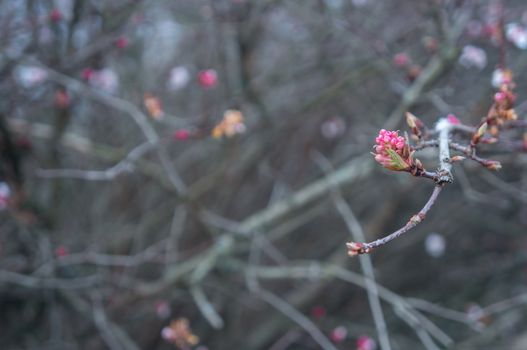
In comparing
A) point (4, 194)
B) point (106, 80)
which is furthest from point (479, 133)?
point (106, 80)

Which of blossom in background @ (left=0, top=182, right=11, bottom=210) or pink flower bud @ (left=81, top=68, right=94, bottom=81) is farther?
pink flower bud @ (left=81, top=68, right=94, bottom=81)

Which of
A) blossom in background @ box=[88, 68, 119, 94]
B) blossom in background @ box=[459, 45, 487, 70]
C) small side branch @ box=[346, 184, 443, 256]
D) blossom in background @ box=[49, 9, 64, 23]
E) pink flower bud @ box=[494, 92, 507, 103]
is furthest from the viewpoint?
blossom in background @ box=[88, 68, 119, 94]

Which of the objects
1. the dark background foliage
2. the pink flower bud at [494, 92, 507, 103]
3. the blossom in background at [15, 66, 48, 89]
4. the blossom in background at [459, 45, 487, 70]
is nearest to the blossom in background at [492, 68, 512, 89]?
the pink flower bud at [494, 92, 507, 103]

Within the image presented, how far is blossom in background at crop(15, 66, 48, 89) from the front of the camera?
330 centimetres

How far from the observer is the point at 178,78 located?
4195mm

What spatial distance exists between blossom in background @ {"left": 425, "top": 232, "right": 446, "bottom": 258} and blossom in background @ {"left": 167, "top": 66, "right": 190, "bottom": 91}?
7.80 ft

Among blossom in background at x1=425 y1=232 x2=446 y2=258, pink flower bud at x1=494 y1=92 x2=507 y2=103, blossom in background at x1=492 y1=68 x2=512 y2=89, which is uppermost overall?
blossom in background at x1=425 y1=232 x2=446 y2=258

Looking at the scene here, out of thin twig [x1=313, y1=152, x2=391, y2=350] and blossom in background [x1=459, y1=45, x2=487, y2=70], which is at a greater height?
blossom in background [x1=459, y1=45, x2=487, y2=70]

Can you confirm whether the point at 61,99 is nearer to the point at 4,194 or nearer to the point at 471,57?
the point at 4,194

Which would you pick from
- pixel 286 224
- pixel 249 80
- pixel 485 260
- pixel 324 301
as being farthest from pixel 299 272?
pixel 485 260

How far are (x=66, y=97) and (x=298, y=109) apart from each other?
Answer: 1.51 metres

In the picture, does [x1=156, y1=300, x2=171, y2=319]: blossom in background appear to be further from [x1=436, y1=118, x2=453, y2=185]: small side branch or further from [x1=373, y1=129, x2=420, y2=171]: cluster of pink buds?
[x1=373, y1=129, x2=420, y2=171]: cluster of pink buds

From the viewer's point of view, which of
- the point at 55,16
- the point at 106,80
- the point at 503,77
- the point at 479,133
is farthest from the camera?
the point at 106,80

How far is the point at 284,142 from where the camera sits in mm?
4539
